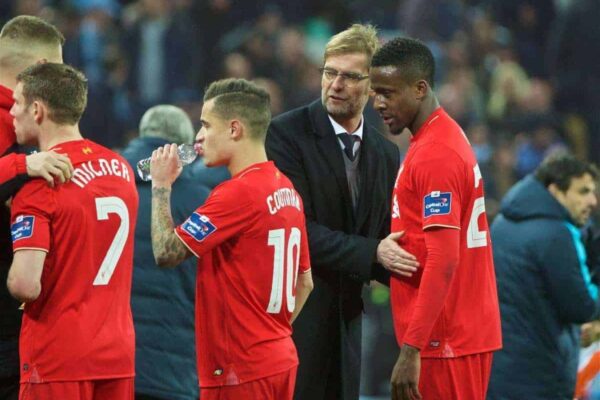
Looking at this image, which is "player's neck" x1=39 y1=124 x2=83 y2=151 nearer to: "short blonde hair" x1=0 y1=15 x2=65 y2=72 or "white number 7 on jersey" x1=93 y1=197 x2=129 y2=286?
"white number 7 on jersey" x1=93 y1=197 x2=129 y2=286

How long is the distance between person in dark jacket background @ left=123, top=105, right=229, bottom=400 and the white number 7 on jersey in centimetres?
178

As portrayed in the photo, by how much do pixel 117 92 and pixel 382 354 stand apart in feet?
12.5

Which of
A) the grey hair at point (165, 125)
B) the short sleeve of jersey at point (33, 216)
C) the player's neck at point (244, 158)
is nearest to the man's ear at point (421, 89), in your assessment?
the player's neck at point (244, 158)

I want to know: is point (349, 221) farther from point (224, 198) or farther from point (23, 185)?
point (23, 185)

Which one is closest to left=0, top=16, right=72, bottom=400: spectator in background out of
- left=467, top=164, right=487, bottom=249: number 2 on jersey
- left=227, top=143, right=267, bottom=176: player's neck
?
left=227, top=143, right=267, bottom=176: player's neck

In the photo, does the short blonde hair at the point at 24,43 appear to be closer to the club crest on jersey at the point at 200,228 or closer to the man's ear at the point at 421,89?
the club crest on jersey at the point at 200,228

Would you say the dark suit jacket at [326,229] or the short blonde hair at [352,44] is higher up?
the short blonde hair at [352,44]

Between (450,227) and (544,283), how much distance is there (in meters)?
1.95

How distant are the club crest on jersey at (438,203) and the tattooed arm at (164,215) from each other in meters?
0.88

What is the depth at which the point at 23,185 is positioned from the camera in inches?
157

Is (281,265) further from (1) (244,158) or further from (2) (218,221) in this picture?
(1) (244,158)

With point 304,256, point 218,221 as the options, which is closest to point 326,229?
point 304,256

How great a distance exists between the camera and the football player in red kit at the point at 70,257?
3.94 meters

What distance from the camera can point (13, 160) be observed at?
4070 mm
